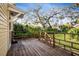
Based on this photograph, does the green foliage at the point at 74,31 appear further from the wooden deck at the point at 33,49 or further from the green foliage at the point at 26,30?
the green foliage at the point at 26,30

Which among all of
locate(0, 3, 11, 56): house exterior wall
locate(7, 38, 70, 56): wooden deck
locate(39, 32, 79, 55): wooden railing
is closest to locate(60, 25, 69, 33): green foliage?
locate(39, 32, 79, 55): wooden railing

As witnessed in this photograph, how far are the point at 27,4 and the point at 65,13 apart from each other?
0.74 m

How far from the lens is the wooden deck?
3.46 m

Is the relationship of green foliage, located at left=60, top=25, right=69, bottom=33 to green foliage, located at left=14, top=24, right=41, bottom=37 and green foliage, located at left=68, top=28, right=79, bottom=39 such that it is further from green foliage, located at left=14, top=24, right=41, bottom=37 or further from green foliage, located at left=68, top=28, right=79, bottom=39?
green foliage, located at left=14, top=24, right=41, bottom=37

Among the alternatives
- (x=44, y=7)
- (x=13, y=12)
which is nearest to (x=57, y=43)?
(x=44, y=7)

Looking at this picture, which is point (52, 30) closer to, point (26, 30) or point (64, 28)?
point (64, 28)

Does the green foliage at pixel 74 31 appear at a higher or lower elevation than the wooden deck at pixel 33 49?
higher

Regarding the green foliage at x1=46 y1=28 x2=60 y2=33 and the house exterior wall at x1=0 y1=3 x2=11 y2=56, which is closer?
the house exterior wall at x1=0 y1=3 x2=11 y2=56

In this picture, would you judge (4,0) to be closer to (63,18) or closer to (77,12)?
(63,18)

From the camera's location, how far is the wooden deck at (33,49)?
346 cm

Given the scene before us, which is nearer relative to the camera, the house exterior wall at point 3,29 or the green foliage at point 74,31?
the house exterior wall at point 3,29

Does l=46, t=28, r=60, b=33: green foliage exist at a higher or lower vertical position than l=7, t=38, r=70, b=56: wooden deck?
higher

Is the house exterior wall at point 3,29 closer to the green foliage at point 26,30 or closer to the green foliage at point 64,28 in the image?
the green foliage at point 26,30

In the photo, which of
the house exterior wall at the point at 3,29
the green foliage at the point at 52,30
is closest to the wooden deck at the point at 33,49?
the house exterior wall at the point at 3,29
